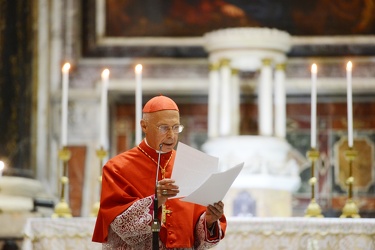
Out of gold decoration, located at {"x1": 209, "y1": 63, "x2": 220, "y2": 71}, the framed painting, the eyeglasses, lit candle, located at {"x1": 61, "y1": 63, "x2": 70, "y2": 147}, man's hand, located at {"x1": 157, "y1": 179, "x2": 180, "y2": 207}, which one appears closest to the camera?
man's hand, located at {"x1": 157, "y1": 179, "x2": 180, "y2": 207}

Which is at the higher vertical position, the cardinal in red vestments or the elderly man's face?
the elderly man's face

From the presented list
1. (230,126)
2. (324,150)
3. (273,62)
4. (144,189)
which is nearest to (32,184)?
(230,126)

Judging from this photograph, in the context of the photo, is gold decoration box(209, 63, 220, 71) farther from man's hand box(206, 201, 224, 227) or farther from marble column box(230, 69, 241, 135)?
man's hand box(206, 201, 224, 227)

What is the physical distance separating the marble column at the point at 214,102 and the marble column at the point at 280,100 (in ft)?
1.79

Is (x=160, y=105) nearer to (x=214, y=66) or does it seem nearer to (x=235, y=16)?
(x=214, y=66)

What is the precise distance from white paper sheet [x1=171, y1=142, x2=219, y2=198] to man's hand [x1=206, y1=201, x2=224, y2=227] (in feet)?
0.56

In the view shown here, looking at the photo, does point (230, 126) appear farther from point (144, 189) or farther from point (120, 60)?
point (144, 189)

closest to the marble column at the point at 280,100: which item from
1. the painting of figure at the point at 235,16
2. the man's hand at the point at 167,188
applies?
the painting of figure at the point at 235,16

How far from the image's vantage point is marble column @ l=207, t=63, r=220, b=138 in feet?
31.2

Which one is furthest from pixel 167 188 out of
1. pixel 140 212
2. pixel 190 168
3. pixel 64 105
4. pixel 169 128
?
pixel 64 105

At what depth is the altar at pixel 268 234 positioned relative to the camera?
260 inches

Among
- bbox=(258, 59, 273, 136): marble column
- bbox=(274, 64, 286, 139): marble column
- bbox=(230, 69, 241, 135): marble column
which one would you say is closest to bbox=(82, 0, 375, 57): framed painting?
bbox=(274, 64, 286, 139): marble column

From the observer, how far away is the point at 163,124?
17.1ft

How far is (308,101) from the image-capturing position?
10.7m
